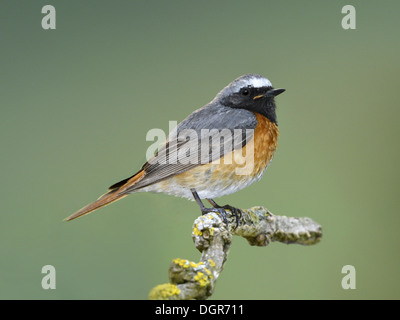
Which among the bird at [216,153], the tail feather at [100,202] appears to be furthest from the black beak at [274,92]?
the tail feather at [100,202]

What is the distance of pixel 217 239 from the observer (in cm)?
285

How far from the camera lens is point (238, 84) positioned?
388cm

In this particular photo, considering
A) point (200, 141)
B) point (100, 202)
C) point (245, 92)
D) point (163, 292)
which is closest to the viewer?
point (163, 292)

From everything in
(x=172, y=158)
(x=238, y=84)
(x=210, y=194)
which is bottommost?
(x=210, y=194)

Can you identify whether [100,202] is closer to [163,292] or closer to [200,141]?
[200,141]

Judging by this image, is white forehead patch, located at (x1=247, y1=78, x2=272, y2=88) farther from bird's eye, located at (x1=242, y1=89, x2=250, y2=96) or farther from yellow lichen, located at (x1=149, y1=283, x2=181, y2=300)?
yellow lichen, located at (x1=149, y1=283, x2=181, y2=300)

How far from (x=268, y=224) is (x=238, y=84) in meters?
1.12

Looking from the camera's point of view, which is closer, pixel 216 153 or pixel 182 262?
pixel 182 262

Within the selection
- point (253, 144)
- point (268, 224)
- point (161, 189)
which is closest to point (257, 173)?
point (253, 144)

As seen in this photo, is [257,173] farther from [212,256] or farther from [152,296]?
[152,296]

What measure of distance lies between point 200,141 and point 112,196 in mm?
757

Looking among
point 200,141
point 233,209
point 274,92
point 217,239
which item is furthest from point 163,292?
point 274,92

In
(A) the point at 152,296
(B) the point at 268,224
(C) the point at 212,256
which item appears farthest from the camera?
(B) the point at 268,224

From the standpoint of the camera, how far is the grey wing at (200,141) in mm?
3668
